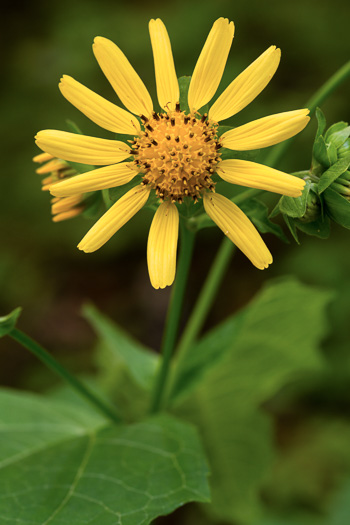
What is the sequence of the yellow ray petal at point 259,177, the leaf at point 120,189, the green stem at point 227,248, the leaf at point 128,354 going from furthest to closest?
the leaf at point 128,354, the green stem at point 227,248, the leaf at point 120,189, the yellow ray petal at point 259,177

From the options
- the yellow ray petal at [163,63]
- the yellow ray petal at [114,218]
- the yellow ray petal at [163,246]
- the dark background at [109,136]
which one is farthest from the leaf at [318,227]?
the dark background at [109,136]

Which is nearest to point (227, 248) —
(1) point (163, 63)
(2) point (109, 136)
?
(1) point (163, 63)

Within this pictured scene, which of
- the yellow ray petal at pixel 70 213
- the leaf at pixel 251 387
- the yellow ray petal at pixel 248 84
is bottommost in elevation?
the leaf at pixel 251 387

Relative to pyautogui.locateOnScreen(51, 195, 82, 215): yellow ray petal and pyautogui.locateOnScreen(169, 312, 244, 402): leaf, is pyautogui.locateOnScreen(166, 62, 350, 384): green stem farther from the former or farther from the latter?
pyautogui.locateOnScreen(51, 195, 82, 215): yellow ray petal

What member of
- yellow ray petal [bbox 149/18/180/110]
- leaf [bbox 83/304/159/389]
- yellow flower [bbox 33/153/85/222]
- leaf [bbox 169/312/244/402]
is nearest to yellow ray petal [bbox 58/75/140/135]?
yellow ray petal [bbox 149/18/180/110]

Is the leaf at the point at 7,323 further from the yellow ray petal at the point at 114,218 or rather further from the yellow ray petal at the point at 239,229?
the yellow ray petal at the point at 239,229

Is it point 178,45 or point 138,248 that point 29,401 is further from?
point 178,45

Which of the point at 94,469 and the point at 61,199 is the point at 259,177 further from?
the point at 94,469

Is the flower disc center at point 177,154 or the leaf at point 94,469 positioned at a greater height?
the flower disc center at point 177,154
